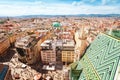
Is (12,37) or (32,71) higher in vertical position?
(12,37)

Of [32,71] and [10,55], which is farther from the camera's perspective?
[10,55]

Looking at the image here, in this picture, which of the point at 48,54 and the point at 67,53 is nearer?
the point at 67,53

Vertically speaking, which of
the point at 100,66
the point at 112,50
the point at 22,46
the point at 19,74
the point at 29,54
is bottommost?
the point at 19,74

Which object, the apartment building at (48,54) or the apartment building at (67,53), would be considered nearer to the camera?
the apartment building at (67,53)

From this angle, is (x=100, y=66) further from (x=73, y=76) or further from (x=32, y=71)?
Answer: (x=32, y=71)

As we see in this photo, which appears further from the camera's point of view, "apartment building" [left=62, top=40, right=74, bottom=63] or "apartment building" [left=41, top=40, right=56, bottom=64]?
"apartment building" [left=41, top=40, right=56, bottom=64]

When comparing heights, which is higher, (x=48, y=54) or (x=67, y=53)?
(x=67, y=53)

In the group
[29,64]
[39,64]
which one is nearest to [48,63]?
[39,64]

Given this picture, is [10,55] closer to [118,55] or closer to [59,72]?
[59,72]

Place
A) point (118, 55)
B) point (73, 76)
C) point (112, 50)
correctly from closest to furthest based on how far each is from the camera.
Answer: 1. point (118, 55)
2. point (112, 50)
3. point (73, 76)

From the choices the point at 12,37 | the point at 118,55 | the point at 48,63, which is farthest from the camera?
the point at 12,37
